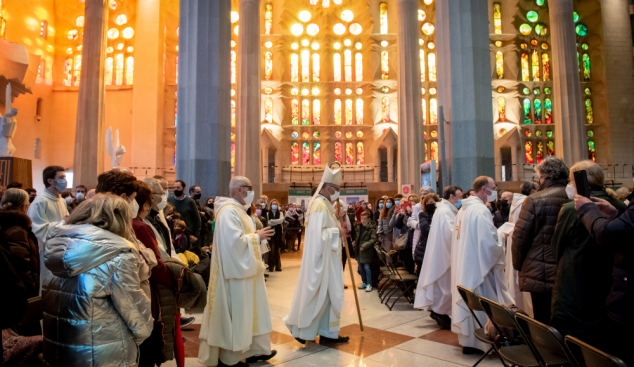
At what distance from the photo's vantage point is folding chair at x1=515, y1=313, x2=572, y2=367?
259 centimetres

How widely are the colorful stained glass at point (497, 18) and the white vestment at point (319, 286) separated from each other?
30.7 metres

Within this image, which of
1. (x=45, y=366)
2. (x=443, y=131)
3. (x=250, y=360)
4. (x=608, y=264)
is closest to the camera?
(x=45, y=366)

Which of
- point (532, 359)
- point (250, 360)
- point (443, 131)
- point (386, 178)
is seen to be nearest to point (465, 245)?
point (532, 359)

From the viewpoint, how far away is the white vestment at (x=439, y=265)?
19.0ft

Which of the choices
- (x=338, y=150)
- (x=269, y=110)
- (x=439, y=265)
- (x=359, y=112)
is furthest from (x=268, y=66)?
(x=439, y=265)

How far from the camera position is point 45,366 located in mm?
2547

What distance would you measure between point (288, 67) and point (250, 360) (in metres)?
28.2

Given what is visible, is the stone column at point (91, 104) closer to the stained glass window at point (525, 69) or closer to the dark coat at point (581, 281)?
the dark coat at point (581, 281)

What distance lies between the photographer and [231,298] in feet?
13.8

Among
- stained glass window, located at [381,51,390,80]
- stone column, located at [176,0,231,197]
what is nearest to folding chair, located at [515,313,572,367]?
stone column, located at [176,0,231,197]

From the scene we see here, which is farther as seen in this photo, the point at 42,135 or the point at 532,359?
A: the point at 42,135

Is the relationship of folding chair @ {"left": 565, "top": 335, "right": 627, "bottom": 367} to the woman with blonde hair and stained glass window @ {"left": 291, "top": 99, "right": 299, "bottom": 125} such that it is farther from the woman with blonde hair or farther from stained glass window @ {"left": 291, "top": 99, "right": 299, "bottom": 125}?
stained glass window @ {"left": 291, "top": 99, "right": 299, "bottom": 125}

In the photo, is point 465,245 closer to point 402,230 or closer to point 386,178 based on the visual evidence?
point 402,230

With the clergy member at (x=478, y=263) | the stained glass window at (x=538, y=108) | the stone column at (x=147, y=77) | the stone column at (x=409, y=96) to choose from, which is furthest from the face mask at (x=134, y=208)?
the stained glass window at (x=538, y=108)
